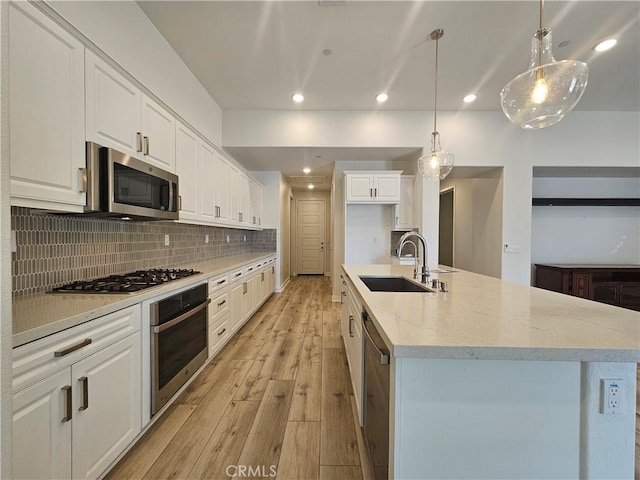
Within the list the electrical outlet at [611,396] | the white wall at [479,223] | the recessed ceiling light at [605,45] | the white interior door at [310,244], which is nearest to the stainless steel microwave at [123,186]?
the electrical outlet at [611,396]

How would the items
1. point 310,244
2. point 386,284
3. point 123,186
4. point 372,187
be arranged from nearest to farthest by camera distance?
point 123,186
point 386,284
point 372,187
point 310,244

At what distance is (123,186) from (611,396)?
2.44m

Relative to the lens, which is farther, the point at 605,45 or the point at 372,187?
the point at 372,187

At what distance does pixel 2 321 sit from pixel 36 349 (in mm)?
440

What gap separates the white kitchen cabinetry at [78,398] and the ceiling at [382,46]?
2.44 meters

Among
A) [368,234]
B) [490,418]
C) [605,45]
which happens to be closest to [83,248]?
[490,418]

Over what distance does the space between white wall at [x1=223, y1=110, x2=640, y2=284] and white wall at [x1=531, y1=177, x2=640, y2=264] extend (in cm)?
77

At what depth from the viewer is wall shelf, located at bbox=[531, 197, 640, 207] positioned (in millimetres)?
4305

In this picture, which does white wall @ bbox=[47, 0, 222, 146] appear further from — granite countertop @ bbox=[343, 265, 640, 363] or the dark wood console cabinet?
the dark wood console cabinet

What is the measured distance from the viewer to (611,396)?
0.80 metres

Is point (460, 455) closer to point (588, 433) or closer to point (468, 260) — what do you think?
point (588, 433)

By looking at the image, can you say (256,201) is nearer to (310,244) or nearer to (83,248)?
(310,244)

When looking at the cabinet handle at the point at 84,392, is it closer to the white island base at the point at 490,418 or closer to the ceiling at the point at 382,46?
the white island base at the point at 490,418

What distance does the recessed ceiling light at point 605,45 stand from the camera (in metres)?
2.42
